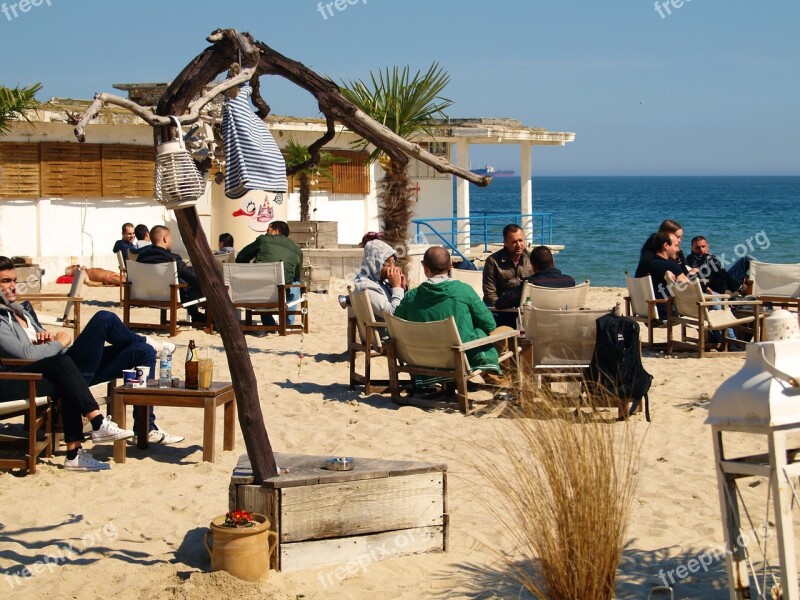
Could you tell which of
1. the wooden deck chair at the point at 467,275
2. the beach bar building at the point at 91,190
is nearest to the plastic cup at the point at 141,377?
the wooden deck chair at the point at 467,275

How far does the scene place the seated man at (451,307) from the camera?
771 cm

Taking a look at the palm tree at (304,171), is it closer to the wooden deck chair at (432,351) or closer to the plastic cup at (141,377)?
the wooden deck chair at (432,351)

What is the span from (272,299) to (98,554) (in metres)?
6.81

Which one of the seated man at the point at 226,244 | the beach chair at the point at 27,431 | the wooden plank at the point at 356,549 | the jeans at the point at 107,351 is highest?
the seated man at the point at 226,244

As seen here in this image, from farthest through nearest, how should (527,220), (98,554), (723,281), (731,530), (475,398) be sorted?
(527,220) < (723,281) < (475,398) < (98,554) < (731,530)

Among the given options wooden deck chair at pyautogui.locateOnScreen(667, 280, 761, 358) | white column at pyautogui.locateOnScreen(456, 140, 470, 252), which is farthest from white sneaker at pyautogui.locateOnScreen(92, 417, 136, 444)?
white column at pyautogui.locateOnScreen(456, 140, 470, 252)

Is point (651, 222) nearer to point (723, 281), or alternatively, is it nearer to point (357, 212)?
point (357, 212)

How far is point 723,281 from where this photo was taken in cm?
1134

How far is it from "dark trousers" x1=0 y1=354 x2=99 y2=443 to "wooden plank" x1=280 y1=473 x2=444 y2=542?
1957 mm

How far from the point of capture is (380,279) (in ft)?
30.7

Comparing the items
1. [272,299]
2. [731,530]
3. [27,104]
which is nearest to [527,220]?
[27,104]

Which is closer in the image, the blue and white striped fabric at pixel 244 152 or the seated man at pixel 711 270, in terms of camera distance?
the blue and white striped fabric at pixel 244 152

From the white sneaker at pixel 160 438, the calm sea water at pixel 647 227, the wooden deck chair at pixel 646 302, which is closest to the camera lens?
the white sneaker at pixel 160 438

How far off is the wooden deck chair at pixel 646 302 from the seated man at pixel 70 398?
614cm
